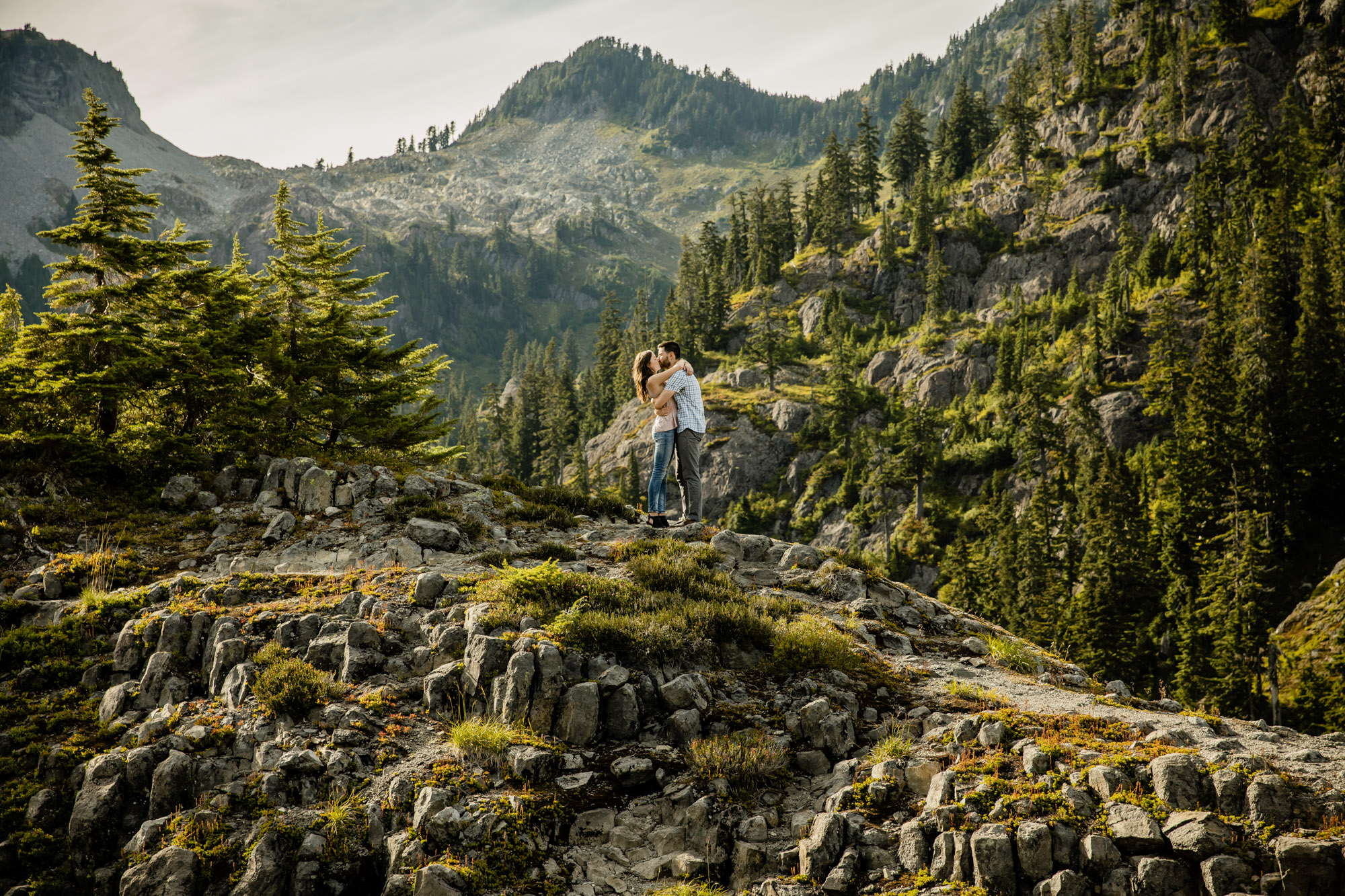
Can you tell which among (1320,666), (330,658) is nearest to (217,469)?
(330,658)

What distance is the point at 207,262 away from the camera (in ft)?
74.2

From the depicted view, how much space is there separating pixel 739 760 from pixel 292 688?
20.7ft

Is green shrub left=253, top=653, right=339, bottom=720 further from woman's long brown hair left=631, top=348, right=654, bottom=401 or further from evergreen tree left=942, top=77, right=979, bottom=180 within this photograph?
evergreen tree left=942, top=77, right=979, bottom=180

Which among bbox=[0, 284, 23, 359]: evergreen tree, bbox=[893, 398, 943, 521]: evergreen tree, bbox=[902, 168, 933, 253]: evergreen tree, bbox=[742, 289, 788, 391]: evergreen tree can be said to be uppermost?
bbox=[902, 168, 933, 253]: evergreen tree

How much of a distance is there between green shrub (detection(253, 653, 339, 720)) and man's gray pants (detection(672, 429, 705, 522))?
303 inches

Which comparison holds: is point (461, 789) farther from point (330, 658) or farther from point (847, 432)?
point (847, 432)

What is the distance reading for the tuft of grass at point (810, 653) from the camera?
453 inches

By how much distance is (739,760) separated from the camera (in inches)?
369

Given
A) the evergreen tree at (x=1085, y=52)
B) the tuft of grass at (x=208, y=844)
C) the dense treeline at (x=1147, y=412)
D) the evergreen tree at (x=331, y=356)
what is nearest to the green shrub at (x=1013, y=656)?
the tuft of grass at (x=208, y=844)

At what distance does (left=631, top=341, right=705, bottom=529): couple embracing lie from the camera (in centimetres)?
1545

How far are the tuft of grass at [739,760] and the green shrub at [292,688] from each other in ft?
17.5

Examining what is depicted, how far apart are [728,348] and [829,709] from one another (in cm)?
10957

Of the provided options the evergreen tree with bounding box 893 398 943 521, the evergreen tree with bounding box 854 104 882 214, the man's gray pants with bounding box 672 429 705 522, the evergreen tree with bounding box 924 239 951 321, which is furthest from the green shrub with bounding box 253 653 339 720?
the evergreen tree with bounding box 854 104 882 214

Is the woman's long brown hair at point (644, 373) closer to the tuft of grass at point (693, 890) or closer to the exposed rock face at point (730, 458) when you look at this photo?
the tuft of grass at point (693, 890)
